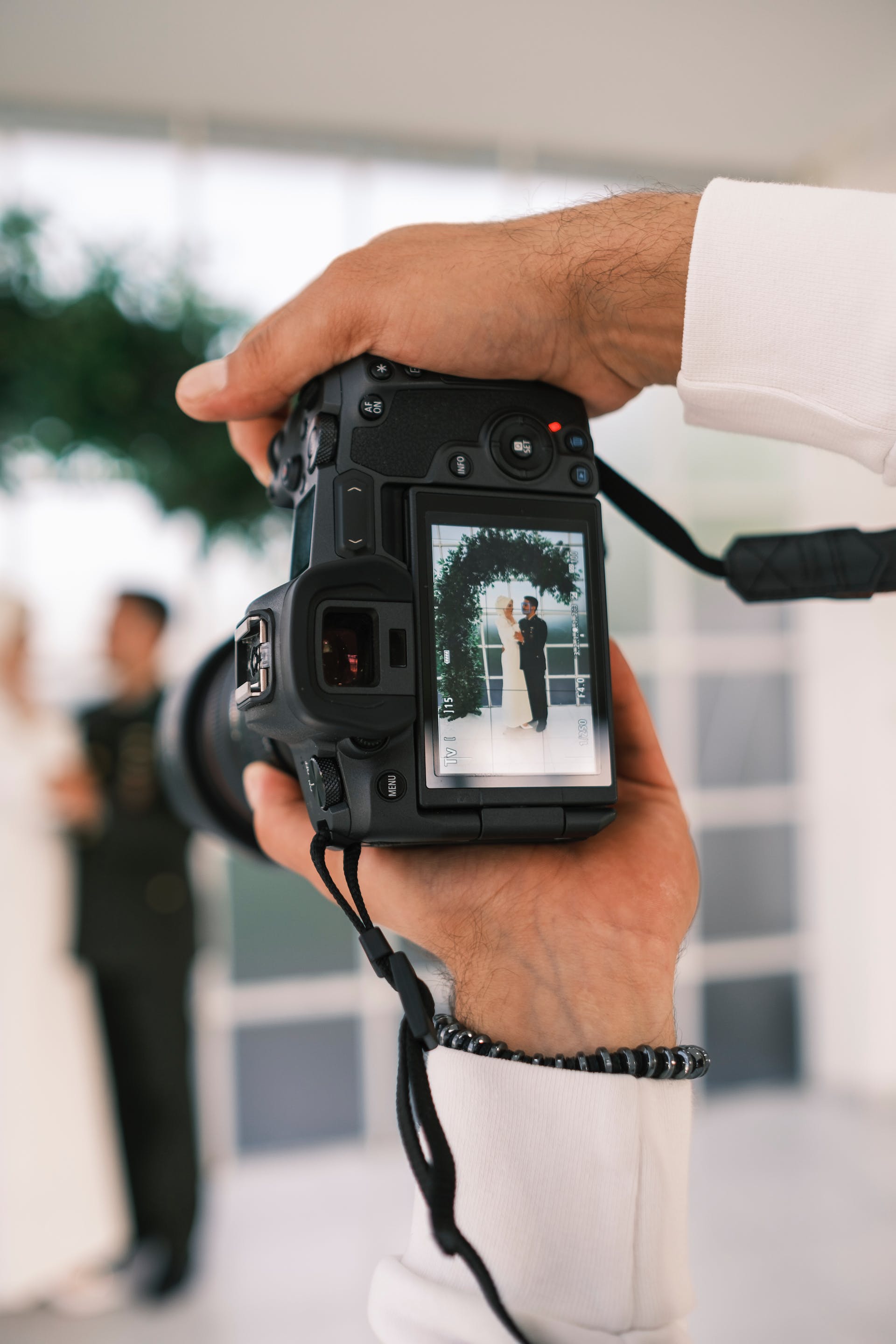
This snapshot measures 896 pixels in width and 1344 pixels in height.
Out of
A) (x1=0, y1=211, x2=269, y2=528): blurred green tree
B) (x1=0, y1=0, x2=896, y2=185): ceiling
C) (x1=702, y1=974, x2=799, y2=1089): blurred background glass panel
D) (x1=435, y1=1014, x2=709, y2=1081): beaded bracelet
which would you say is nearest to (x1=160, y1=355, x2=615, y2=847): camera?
(x1=435, y1=1014, x2=709, y2=1081): beaded bracelet

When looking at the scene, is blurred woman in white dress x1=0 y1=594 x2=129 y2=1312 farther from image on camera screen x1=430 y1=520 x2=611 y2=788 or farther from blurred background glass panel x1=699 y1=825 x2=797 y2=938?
blurred background glass panel x1=699 y1=825 x2=797 y2=938

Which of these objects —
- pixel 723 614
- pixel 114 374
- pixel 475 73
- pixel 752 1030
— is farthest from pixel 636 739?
pixel 752 1030

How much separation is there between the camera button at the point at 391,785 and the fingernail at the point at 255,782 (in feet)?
0.46

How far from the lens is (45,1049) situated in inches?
71.1

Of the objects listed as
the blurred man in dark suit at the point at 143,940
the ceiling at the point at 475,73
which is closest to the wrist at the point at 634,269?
the blurred man in dark suit at the point at 143,940

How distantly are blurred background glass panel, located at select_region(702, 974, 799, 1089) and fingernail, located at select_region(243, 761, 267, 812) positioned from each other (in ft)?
7.97

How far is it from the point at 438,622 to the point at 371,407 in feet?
0.39

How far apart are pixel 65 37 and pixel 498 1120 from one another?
2.32 m

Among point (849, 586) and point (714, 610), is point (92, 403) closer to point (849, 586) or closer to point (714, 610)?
point (849, 586)

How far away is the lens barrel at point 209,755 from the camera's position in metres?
0.68

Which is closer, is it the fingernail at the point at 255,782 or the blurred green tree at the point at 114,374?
the fingernail at the point at 255,782

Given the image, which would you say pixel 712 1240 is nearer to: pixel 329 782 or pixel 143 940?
pixel 143 940

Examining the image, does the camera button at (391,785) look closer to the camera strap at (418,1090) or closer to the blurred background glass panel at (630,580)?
the camera strap at (418,1090)

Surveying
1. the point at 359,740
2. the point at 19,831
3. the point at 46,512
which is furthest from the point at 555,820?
the point at 46,512
